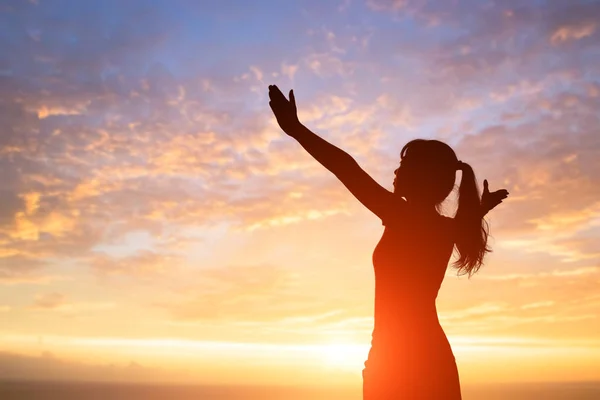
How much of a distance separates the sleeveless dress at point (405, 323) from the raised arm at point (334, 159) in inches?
8.2

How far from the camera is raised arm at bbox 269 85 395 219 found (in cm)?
346

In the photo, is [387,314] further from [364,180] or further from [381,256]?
[364,180]

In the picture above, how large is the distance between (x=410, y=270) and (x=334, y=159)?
953mm

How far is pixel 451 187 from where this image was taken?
414cm

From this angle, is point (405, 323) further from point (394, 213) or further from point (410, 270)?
point (394, 213)

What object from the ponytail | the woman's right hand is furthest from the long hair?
the woman's right hand

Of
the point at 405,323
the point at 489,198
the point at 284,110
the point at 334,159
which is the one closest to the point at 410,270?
the point at 405,323

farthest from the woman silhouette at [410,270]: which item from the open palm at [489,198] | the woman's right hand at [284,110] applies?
the open palm at [489,198]

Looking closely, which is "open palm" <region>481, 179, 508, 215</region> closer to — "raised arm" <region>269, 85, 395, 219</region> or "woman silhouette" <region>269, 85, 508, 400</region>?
"woman silhouette" <region>269, 85, 508, 400</region>

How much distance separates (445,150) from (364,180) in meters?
0.82

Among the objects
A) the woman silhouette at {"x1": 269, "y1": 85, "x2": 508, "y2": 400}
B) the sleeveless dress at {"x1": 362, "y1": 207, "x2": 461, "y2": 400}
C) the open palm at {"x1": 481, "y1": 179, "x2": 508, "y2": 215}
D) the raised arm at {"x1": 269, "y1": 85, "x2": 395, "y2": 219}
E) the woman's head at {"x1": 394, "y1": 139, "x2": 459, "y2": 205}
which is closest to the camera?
the raised arm at {"x1": 269, "y1": 85, "x2": 395, "y2": 219}

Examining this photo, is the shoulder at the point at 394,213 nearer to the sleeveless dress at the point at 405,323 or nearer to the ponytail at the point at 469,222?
the sleeveless dress at the point at 405,323

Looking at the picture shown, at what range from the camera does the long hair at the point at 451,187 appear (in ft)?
13.0

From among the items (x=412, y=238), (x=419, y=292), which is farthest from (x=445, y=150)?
(x=419, y=292)
